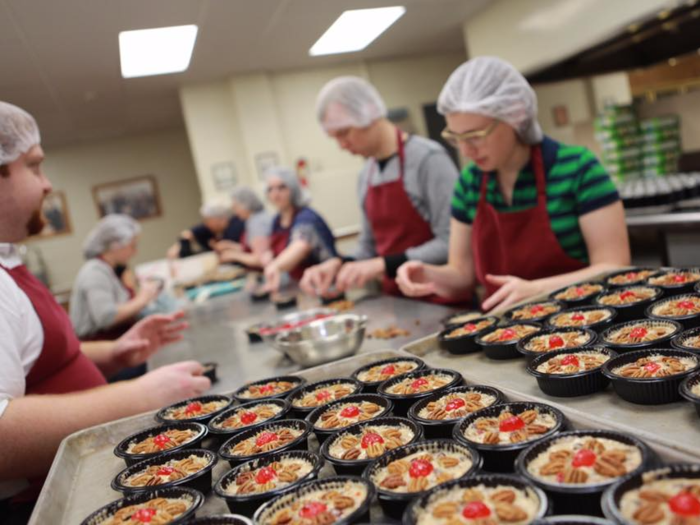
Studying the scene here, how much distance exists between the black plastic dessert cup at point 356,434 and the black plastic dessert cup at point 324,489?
6 cm

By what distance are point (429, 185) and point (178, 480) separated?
1923 mm

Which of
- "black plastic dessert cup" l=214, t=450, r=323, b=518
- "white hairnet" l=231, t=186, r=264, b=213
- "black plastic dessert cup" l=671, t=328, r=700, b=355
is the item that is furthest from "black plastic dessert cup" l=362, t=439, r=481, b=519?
"white hairnet" l=231, t=186, r=264, b=213

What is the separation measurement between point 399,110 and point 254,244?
10.1 feet

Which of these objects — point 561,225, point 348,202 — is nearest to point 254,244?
point 348,202

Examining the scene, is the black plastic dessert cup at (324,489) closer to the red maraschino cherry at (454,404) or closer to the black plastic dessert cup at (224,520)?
the black plastic dessert cup at (224,520)

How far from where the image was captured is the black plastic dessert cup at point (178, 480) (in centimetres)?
110

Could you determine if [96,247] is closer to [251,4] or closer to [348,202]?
[251,4]

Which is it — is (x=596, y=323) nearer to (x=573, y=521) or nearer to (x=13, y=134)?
(x=573, y=521)

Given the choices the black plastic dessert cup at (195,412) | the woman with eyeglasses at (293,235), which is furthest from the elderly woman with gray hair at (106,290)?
the black plastic dessert cup at (195,412)

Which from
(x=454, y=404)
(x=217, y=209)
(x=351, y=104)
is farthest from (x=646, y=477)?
(x=217, y=209)

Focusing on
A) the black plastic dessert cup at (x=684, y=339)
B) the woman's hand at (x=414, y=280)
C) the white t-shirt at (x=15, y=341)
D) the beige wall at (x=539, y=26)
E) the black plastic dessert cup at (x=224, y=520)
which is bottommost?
the black plastic dessert cup at (x=224, y=520)

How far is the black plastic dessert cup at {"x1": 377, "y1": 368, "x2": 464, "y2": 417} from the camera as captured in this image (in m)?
1.29

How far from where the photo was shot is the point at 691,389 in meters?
1.02

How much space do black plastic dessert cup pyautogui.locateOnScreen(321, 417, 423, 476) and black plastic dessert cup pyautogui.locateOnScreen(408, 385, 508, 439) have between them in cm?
3
